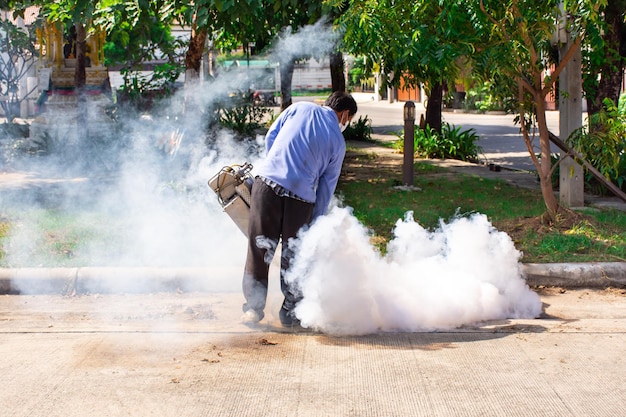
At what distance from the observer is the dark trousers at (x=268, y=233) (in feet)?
16.5

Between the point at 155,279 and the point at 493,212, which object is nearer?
the point at 155,279

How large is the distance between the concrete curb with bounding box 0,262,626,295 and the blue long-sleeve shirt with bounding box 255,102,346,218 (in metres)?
1.51

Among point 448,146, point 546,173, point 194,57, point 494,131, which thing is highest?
point 194,57

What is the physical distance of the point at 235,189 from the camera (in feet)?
17.4

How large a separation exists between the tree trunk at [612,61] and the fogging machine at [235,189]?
206 inches

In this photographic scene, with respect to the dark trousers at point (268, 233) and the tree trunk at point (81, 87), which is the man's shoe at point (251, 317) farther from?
the tree trunk at point (81, 87)

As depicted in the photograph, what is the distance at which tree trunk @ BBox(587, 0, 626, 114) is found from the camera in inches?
354

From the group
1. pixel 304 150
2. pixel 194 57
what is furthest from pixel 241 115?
pixel 304 150

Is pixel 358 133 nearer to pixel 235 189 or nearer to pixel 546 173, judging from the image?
pixel 546 173

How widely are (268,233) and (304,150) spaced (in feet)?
1.90

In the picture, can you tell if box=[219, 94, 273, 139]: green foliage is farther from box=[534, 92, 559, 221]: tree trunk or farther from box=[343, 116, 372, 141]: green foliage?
box=[534, 92, 559, 221]: tree trunk

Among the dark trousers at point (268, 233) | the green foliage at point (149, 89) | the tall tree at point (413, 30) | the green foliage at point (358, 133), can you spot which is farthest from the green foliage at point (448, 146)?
the dark trousers at point (268, 233)

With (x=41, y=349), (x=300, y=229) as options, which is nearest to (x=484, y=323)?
(x=300, y=229)

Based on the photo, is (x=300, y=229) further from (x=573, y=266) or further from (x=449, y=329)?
(x=573, y=266)
